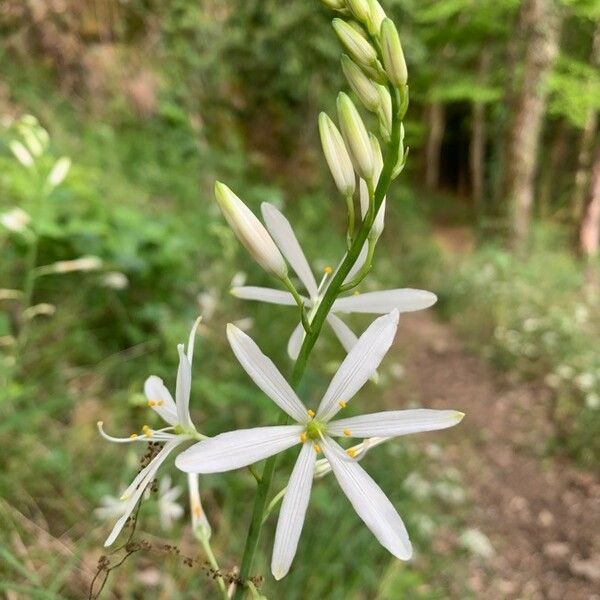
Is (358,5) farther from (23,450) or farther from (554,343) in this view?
(554,343)

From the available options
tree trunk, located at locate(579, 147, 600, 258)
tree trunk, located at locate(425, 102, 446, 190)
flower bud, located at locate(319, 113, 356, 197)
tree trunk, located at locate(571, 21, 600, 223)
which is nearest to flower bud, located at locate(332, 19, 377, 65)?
flower bud, located at locate(319, 113, 356, 197)

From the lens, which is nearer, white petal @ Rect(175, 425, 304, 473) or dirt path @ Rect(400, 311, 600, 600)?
white petal @ Rect(175, 425, 304, 473)

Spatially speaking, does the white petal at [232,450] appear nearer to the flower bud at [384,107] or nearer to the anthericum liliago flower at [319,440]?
the anthericum liliago flower at [319,440]

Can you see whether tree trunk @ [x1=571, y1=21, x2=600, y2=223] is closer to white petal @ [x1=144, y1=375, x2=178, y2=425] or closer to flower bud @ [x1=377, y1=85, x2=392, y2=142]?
flower bud @ [x1=377, y1=85, x2=392, y2=142]

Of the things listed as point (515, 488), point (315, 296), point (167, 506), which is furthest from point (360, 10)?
point (515, 488)

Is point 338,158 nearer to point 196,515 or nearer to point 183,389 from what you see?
point 183,389
